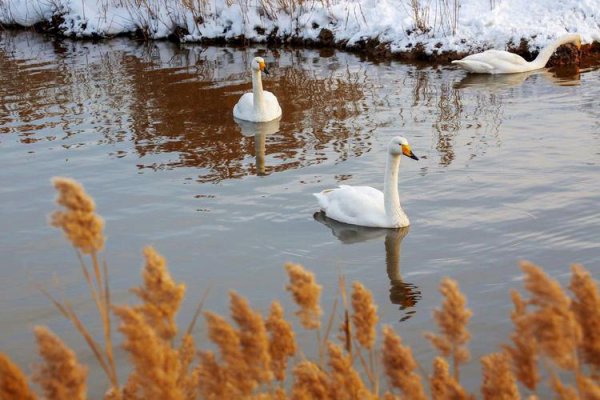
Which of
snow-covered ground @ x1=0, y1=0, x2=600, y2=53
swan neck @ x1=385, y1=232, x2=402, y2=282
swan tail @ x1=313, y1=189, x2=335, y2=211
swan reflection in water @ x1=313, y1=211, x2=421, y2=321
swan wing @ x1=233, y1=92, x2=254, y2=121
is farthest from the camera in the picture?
snow-covered ground @ x1=0, y1=0, x2=600, y2=53

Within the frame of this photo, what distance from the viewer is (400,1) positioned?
779 inches

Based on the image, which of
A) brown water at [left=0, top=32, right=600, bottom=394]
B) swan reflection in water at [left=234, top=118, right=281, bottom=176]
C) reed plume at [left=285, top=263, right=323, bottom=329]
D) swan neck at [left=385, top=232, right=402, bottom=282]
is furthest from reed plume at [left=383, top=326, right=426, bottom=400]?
swan reflection in water at [left=234, top=118, right=281, bottom=176]

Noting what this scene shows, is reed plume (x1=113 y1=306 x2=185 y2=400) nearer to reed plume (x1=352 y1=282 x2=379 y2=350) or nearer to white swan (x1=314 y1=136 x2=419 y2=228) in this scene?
reed plume (x1=352 y1=282 x2=379 y2=350)

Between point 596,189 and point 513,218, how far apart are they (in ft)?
4.21

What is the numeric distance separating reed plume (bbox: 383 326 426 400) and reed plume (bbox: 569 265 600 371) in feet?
1.64

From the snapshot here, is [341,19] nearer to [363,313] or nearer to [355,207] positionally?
[355,207]

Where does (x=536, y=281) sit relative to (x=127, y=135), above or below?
above

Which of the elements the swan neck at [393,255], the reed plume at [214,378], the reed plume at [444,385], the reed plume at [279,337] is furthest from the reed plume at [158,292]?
the swan neck at [393,255]

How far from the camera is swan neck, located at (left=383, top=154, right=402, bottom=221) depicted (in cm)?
859

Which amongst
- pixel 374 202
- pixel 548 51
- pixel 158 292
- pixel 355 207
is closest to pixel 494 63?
pixel 548 51

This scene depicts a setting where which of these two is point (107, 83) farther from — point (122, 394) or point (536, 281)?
point (536, 281)

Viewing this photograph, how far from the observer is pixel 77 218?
2.25 m

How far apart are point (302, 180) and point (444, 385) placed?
7.80 meters

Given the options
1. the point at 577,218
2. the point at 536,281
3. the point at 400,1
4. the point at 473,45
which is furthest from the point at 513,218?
the point at 400,1
